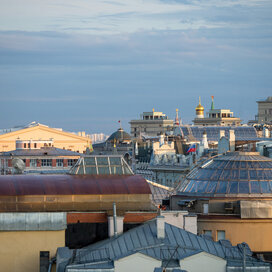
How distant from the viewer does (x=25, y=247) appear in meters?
49.2

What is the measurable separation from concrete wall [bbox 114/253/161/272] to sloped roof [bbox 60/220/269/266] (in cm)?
30

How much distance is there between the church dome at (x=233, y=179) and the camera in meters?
58.5

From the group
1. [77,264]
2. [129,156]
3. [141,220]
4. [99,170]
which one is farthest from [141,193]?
[129,156]

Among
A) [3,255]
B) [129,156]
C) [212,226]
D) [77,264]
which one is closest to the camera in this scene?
[77,264]

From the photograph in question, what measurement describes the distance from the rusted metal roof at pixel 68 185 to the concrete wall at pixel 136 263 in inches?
355

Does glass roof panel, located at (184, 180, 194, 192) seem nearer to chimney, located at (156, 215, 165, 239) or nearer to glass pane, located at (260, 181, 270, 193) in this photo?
glass pane, located at (260, 181, 270, 193)

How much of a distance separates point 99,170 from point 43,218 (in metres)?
8.22

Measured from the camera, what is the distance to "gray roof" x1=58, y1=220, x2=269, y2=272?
44.8 m

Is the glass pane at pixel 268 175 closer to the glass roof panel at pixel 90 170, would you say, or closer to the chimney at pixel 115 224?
the glass roof panel at pixel 90 170

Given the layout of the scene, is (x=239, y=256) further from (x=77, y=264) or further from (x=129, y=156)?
(x=129, y=156)

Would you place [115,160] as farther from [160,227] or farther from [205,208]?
[160,227]

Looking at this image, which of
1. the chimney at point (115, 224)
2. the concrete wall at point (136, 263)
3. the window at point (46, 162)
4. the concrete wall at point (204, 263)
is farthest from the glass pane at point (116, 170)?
the window at point (46, 162)

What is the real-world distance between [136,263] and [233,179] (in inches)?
630

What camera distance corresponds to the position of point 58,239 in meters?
49.6
